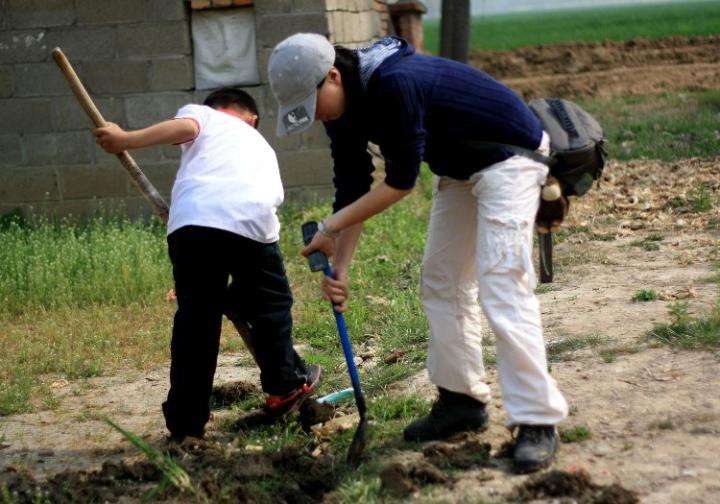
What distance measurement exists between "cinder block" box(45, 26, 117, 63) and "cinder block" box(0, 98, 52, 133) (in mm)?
587

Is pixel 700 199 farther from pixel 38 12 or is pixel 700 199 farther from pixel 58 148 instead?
pixel 38 12

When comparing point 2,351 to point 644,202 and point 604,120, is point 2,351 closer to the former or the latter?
point 644,202

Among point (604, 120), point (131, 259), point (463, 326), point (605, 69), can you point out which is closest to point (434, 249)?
point (463, 326)

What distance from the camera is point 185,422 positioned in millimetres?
4777

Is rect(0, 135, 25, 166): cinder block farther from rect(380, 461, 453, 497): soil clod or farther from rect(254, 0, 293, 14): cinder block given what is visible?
rect(380, 461, 453, 497): soil clod

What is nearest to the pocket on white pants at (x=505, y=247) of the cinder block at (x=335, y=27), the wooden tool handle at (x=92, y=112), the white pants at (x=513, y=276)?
the white pants at (x=513, y=276)

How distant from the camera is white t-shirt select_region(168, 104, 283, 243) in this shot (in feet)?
15.1

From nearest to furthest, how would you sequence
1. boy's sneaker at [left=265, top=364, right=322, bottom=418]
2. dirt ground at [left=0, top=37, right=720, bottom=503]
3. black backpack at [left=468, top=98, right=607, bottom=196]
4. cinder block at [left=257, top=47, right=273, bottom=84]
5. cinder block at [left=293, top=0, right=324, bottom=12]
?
dirt ground at [left=0, top=37, right=720, bottom=503], black backpack at [left=468, top=98, right=607, bottom=196], boy's sneaker at [left=265, top=364, right=322, bottom=418], cinder block at [left=293, top=0, right=324, bottom=12], cinder block at [left=257, top=47, right=273, bottom=84]

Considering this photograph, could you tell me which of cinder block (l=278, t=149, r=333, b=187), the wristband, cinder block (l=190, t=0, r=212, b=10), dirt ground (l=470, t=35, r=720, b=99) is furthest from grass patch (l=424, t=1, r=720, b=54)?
the wristband

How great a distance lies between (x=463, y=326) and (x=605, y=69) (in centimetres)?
1780

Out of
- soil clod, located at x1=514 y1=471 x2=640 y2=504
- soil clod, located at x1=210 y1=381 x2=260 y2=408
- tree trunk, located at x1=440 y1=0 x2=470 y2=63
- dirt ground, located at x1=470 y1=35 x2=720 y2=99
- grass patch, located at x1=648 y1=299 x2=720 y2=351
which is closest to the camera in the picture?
soil clod, located at x1=514 y1=471 x2=640 y2=504

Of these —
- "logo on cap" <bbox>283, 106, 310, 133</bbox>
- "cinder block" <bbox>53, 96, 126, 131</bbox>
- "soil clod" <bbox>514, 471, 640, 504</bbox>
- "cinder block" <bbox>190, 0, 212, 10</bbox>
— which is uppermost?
"cinder block" <bbox>190, 0, 212, 10</bbox>

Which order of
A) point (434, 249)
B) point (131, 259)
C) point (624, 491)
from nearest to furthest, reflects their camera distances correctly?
point (624, 491), point (434, 249), point (131, 259)

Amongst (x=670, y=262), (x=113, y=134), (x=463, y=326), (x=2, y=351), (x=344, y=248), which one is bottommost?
(x=2, y=351)
